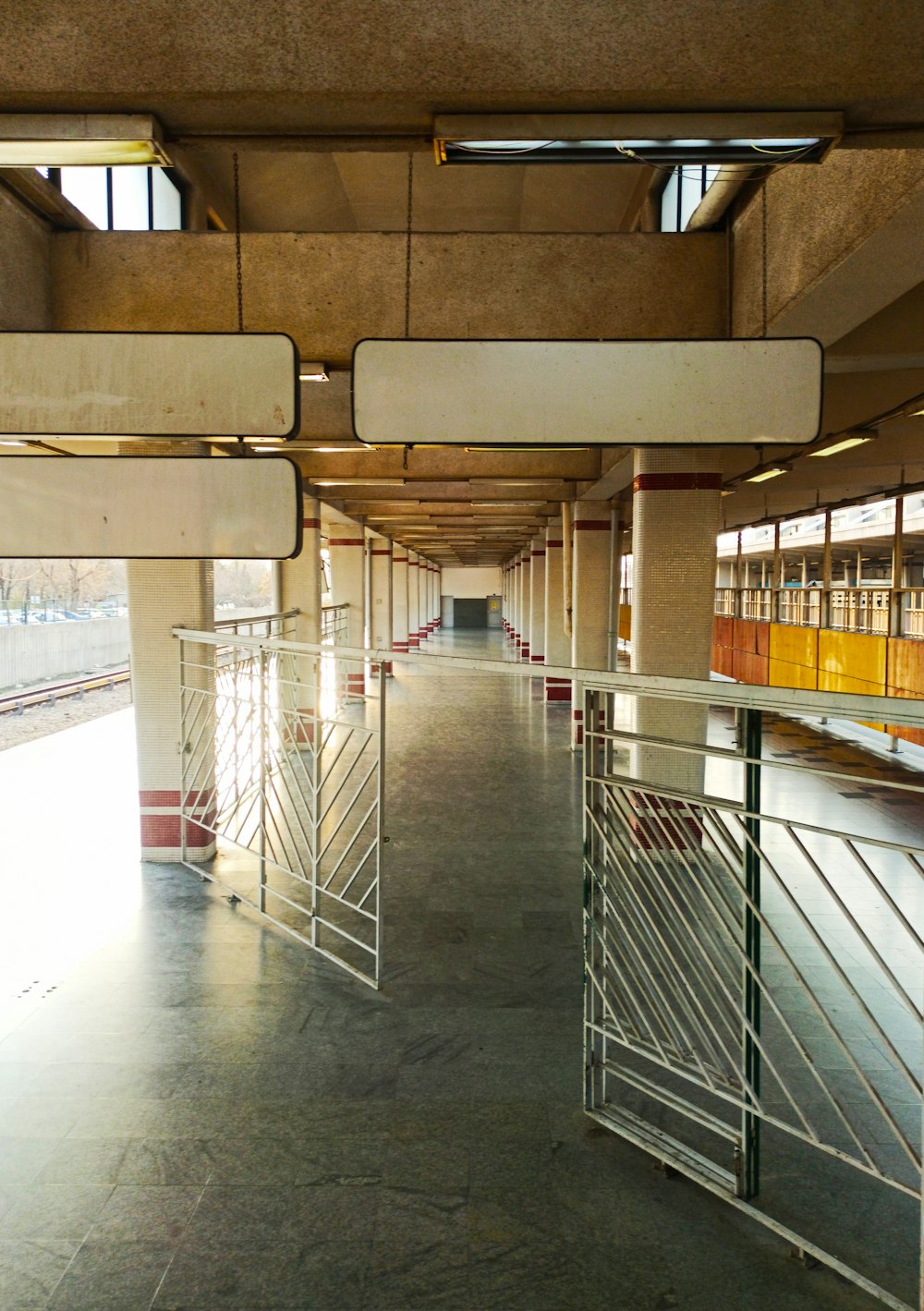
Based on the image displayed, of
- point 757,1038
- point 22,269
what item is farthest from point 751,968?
point 22,269

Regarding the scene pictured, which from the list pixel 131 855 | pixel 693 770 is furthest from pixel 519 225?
pixel 131 855

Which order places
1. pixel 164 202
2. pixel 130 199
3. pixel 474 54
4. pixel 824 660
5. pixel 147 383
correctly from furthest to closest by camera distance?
pixel 824 660 → pixel 164 202 → pixel 130 199 → pixel 147 383 → pixel 474 54

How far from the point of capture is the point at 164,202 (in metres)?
6.46

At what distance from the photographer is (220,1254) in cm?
316

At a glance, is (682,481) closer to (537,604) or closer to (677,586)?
(677,586)

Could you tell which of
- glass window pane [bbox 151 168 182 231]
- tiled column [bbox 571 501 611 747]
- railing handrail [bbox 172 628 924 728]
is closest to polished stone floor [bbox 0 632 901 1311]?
railing handrail [bbox 172 628 924 728]

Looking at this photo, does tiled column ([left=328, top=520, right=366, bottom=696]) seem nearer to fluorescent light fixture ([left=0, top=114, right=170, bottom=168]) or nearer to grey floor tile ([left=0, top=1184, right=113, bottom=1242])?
grey floor tile ([left=0, top=1184, right=113, bottom=1242])

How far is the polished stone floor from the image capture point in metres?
3.06

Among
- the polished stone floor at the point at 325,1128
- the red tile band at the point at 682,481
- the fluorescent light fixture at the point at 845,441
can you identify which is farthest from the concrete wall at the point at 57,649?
the fluorescent light fixture at the point at 845,441

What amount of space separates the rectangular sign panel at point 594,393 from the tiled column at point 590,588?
11.8m

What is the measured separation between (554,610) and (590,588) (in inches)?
179

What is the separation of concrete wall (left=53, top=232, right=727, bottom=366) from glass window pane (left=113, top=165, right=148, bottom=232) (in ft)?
2.21

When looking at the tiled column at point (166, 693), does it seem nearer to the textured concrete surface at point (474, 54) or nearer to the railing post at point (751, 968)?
the textured concrete surface at point (474, 54)

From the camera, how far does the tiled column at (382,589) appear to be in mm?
26344
